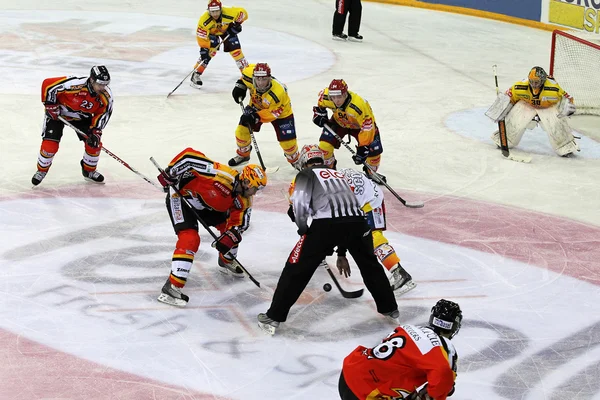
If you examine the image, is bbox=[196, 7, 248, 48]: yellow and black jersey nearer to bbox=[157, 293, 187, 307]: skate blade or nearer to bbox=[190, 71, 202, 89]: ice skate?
bbox=[190, 71, 202, 89]: ice skate

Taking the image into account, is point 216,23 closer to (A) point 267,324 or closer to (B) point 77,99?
(B) point 77,99

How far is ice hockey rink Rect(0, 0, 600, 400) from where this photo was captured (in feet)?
15.6

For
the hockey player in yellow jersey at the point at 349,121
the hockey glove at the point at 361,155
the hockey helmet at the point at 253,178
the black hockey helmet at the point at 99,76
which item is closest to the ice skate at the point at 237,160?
the hockey player in yellow jersey at the point at 349,121

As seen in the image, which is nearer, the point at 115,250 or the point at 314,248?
the point at 314,248

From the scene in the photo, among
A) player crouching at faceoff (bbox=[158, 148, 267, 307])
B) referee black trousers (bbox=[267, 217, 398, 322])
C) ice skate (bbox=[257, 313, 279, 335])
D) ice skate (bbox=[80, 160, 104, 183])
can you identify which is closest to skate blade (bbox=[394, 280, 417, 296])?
referee black trousers (bbox=[267, 217, 398, 322])

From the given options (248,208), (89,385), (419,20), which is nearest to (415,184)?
(248,208)

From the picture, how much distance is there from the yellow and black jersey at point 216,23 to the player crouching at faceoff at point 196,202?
5345mm

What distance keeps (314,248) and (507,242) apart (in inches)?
87.1

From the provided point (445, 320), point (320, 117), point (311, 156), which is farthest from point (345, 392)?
point (320, 117)

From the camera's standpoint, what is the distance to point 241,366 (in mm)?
4781

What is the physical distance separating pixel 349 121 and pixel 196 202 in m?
2.11

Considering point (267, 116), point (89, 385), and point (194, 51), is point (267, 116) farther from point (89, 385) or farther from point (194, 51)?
point (194, 51)

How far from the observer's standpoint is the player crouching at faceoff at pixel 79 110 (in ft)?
23.1

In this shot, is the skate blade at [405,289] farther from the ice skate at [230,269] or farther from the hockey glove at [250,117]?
the hockey glove at [250,117]
